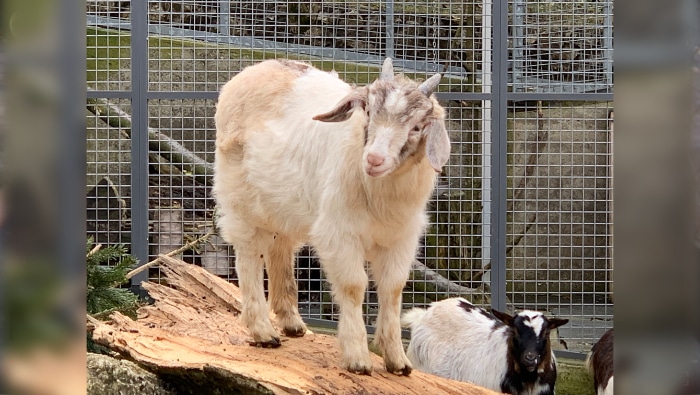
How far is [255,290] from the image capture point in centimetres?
510

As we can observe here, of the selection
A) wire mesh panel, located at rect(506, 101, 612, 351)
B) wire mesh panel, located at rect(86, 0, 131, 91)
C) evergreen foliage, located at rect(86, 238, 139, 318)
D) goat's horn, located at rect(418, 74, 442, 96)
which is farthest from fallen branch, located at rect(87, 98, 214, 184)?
goat's horn, located at rect(418, 74, 442, 96)

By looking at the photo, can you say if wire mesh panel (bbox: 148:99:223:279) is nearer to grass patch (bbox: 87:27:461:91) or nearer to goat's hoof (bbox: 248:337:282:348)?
grass patch (bbox: 87:27:461:91)

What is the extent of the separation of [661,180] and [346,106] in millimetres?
3677

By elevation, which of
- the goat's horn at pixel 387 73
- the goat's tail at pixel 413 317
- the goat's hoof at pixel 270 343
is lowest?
the goat's tail at pixel 413 317

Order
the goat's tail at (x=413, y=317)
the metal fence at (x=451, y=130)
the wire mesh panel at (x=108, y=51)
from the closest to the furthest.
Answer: the goat's tail at (x=413, y=317) < the metal fence at (x=451, y=130) < the wire mesh panel at (x=108, y=51)

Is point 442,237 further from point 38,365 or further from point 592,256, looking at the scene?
point 38,365

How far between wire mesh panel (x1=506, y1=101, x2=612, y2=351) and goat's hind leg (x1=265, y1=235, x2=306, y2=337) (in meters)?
2.16

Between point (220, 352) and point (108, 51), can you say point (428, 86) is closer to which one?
point (220, 352)

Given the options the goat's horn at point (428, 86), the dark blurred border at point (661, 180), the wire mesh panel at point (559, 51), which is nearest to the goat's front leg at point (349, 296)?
the goat's horn at point (428, 86)

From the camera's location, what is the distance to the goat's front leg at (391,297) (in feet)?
15.1

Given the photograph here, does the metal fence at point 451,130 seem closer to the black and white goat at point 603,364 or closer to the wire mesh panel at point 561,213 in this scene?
the wire mesh panel at point 561,213

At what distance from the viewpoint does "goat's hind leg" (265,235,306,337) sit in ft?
17.6

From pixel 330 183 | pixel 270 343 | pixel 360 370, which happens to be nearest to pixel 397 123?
pixel 330 183

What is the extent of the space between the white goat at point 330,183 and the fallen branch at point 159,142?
1.66 m
